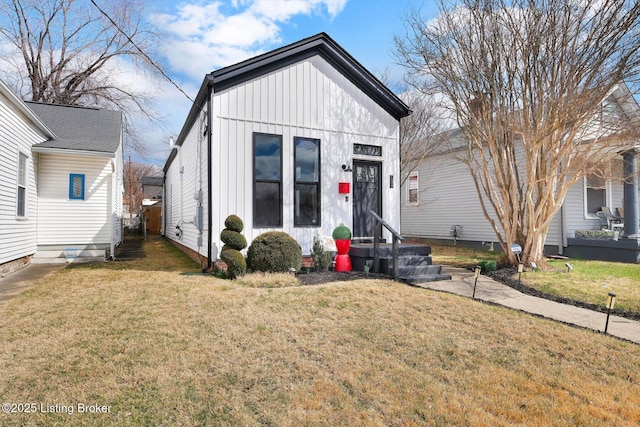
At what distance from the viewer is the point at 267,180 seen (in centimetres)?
775

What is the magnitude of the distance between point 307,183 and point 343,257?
6.15ft

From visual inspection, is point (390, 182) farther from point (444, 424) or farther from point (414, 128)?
point (414, 128)

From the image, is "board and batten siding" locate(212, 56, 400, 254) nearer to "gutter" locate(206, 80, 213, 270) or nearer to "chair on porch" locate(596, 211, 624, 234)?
"gutter" locate(206, 80, 213, 270)

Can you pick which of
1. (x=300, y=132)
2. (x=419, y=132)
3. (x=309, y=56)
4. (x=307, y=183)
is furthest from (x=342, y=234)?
(x=419, y=132)

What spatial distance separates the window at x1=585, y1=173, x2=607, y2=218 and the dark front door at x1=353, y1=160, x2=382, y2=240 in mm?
7675

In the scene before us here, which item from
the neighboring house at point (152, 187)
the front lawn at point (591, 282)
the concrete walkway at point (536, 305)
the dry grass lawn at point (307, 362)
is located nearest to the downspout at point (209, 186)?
the dry grass lawn at point (307, 362)

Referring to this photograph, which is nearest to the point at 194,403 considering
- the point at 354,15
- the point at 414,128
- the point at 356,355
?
the point at 356,355

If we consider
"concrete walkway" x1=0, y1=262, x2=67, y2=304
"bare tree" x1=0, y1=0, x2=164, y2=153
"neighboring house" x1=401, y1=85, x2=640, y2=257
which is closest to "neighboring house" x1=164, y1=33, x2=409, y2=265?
"concrete walkway" x1=0, y1=262, x2=67, y2=304

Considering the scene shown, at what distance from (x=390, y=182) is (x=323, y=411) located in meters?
7.19

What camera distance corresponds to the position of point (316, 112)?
27.4ft

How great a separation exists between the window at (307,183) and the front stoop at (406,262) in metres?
1.22

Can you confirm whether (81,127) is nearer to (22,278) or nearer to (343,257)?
(22,278)

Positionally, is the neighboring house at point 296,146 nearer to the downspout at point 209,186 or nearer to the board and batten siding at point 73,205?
the downspout at point 209,186

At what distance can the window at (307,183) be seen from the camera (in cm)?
809
